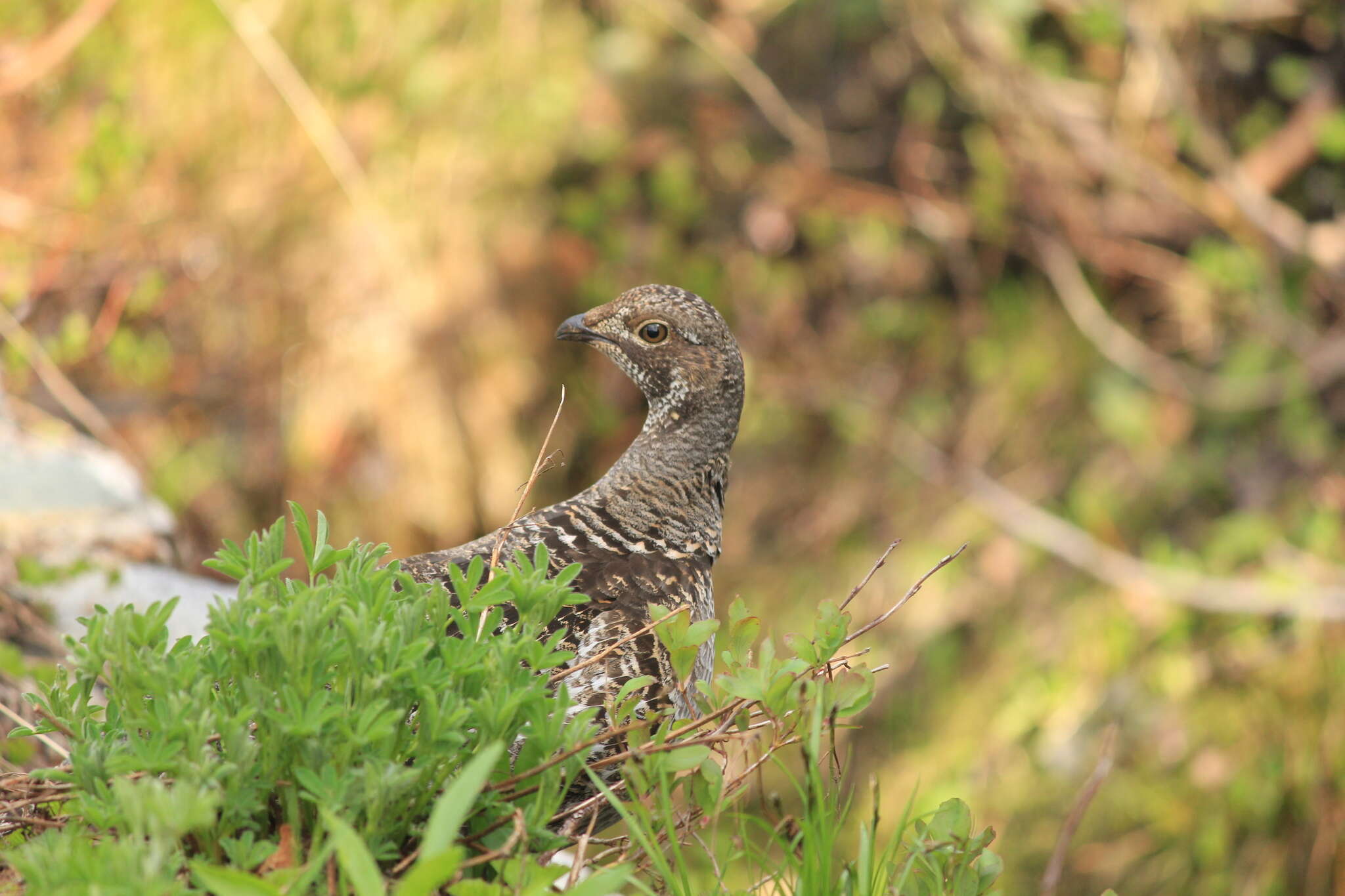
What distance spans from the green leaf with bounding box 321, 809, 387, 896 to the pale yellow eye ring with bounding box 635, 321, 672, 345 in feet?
5.12

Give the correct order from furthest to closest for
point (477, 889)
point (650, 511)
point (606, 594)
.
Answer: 1. point (650, 511)
2. point (606, 594)
3. point (477, 889)

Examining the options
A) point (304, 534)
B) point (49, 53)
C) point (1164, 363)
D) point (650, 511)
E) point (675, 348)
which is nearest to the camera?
point (304, 534)

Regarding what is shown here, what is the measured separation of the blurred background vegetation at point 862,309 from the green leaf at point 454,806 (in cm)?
342

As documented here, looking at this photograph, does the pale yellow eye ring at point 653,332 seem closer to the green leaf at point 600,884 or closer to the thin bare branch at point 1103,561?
the green leaf at point 600,884

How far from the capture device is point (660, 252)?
20.2 feet

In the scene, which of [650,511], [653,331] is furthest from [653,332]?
[650,511]

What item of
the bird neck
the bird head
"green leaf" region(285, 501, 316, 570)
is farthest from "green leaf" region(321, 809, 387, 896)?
the bird head

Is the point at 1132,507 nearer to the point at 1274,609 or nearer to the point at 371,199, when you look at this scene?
the point at 1274,609

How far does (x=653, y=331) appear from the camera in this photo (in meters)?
2.66

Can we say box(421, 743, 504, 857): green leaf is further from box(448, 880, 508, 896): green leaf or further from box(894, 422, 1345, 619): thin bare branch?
box(894, 422, 1345, 619): thin bare branch

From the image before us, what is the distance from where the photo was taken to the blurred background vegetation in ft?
16.1

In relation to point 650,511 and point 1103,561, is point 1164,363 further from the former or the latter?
point 650,511

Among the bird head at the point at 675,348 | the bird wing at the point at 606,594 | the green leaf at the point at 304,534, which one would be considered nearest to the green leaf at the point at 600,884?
the green leaf at the point at 304,534

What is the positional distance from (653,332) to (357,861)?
5.24 feet
